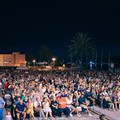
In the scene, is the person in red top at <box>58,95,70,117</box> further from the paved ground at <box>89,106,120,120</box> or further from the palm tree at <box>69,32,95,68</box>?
the palm tree at <box>69,32,95,68</box>

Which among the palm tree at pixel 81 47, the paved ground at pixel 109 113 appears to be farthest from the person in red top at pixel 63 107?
the palm tree at pixel 81 47

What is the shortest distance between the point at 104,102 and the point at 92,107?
2.47ft

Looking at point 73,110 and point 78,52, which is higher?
point 78,52

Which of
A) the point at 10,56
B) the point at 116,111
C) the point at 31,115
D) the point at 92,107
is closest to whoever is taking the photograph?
the point at 31,115

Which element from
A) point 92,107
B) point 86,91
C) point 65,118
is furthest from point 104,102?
point 65,118

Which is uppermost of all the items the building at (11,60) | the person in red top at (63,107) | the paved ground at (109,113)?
the building at (11,60)

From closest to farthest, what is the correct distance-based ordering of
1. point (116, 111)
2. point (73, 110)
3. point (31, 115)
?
1. point (31, 115)
2. point (73, 110)
3. point (116, 111)

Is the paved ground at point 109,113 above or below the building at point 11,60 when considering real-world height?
below

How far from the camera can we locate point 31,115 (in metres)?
14.8

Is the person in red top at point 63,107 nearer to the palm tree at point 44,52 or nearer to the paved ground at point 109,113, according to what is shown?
the paved ground at point 109,113

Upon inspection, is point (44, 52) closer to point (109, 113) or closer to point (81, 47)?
point (81, 47)

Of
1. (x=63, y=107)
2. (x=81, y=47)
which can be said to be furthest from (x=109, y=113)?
(x=81, y=47)

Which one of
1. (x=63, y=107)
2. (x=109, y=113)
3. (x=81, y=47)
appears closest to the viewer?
(x=63, y=107)

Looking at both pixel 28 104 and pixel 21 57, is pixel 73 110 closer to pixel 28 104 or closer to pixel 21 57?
pixel 28 104
